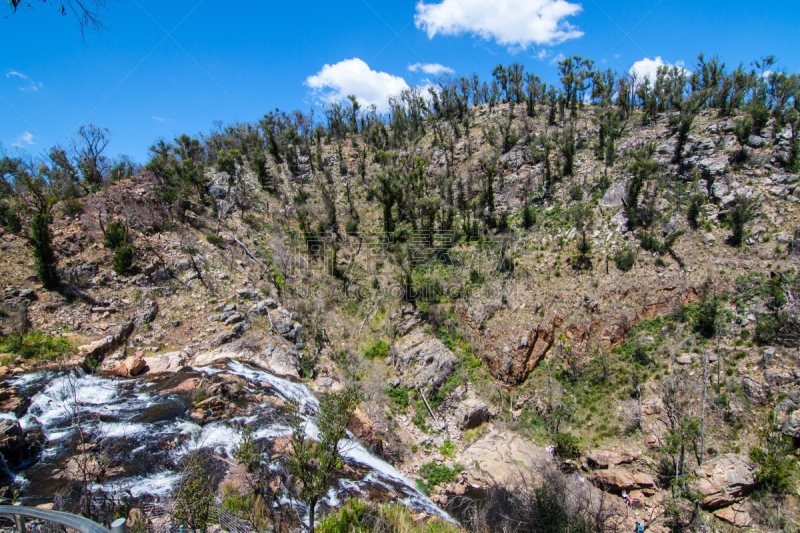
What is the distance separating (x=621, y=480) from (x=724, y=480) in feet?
12.3

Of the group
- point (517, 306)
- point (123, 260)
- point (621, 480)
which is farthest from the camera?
point (517, 306)

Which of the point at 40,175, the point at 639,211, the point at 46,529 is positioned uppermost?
the point at 40,175

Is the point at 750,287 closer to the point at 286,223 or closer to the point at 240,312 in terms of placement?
the point at 240,312

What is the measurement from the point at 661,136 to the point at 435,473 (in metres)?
32.5

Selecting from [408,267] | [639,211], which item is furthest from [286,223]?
[639,211]

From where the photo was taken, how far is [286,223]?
107ft

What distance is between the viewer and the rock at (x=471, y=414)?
1906cm

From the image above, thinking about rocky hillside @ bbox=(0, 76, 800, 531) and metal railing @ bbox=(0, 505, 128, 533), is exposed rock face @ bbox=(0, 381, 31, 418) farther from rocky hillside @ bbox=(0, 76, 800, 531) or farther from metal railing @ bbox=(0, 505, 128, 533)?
metal railing @ bbox=(0, 505, 128, 533)

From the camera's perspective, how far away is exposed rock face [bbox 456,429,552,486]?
16.1 meters

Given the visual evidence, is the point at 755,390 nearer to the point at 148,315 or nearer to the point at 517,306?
the point at 517,306

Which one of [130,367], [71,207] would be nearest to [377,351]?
[130,367]

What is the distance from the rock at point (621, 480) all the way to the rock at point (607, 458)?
20.6 inches

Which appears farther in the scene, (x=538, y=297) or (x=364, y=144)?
(x=364, y=144)

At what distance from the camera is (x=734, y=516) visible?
13.1 meters
